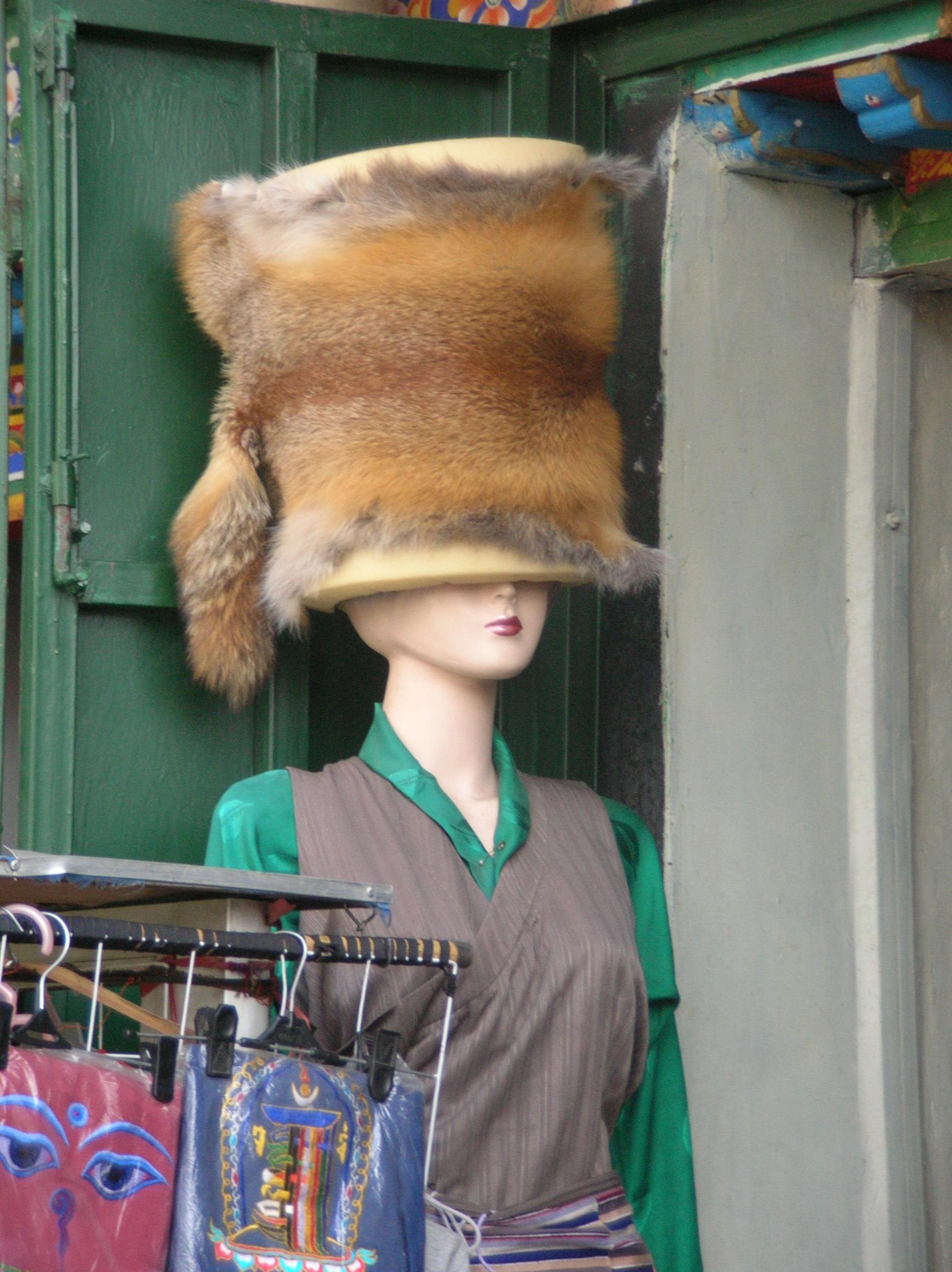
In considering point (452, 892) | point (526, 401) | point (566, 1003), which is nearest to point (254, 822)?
point (452, 892)

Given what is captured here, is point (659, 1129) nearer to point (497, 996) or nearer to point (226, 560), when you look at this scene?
point (497, 996)

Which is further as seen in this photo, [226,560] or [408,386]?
[226,560]

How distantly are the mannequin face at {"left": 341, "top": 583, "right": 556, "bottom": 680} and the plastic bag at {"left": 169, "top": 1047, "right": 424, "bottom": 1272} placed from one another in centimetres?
67

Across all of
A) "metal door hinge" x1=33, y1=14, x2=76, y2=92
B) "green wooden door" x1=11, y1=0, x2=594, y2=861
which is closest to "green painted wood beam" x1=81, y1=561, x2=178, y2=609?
"green wooden door" x1=11, y1=0, x2=594, y2=861

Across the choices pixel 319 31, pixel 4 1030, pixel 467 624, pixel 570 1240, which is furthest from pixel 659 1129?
pixel 319 31

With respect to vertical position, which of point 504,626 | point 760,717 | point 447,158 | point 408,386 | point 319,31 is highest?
point 319,31

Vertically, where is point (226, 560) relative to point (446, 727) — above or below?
above

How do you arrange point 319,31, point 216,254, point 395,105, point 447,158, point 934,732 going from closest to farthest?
point 447,158 → point 216,254 → point 319,31 → point 395,105 → point 934,732

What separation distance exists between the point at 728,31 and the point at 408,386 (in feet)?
2.48

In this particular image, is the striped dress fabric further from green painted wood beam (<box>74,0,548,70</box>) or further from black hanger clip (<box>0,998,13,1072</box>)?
green painted wood beam (<box>74,0,548,70</box>)

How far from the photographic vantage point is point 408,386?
2230 millimetres

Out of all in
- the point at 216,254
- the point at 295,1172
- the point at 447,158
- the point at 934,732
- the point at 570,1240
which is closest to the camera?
the point at 295,1172

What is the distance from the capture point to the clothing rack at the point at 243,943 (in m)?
1.61

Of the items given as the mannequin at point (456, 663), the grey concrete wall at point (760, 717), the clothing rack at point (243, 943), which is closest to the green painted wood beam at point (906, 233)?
the grey concrete wall at point (760, 717)
